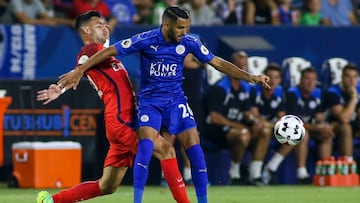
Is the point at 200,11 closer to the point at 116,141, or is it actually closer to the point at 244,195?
the point at 244,195

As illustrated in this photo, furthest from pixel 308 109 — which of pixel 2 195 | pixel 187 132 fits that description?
pixel 187 132

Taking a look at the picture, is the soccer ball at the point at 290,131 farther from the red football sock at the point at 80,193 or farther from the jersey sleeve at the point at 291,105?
the jersey sleeve at the point at 291,105

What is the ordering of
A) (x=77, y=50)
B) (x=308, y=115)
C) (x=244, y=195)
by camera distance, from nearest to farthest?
(x=244, y=195)
(x=308, y=115)
(x=77, y=50)

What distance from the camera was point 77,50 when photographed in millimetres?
18469

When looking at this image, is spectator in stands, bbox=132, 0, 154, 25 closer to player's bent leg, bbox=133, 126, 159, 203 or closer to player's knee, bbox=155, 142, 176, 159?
player's knee, bbox=155, 142, 176, 159

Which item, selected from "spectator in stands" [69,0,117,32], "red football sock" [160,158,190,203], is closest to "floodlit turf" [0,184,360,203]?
"red football sock" [160,158,190,203]

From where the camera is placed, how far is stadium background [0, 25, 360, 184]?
1716 cm

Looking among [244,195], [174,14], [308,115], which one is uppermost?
[174,14]

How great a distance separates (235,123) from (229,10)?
3261 mm

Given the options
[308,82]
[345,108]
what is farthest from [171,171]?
[345,108]

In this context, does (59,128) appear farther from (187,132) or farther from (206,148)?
(187,132)

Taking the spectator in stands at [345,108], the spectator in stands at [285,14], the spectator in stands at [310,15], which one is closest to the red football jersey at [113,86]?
the spectator in stands at [345,108]

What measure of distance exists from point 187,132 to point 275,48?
844 cm

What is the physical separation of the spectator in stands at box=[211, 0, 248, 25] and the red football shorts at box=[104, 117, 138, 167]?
9.11m
